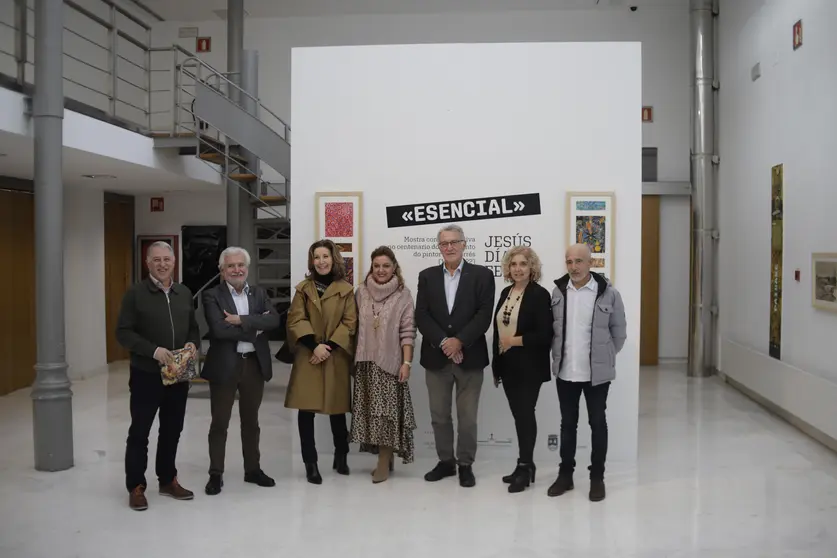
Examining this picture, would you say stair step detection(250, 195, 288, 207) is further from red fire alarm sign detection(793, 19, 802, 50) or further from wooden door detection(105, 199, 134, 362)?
red fire alarm sign detection(793, 19, 802, 50)

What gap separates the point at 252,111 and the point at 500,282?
476cm

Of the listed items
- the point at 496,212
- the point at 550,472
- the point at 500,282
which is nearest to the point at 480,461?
the point at 550,472

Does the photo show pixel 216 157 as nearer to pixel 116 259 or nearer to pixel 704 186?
→ pixel 116 259

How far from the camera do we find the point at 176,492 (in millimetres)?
4578

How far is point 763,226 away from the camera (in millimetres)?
7965

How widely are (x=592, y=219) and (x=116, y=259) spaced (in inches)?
298

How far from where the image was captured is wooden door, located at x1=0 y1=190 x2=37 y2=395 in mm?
8039

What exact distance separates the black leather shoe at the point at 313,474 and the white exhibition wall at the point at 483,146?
88 centimetres

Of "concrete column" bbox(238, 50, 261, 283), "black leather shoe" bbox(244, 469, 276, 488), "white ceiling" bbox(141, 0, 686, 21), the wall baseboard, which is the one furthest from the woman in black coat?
"white ceiling" bbox(141, 0, 686, 21)

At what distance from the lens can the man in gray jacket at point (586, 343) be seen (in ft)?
14.7

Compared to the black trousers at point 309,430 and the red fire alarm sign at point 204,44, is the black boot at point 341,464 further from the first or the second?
the red fire alarm sign at point 204,44

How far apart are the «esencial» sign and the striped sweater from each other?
0.77 metres

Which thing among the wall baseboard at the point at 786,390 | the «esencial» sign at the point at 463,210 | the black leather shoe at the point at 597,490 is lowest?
the black leather shoe at the point at 597,490

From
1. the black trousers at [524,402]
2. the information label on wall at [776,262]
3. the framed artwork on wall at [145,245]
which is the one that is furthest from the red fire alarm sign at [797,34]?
the framed artwork on wall at [145,245]
